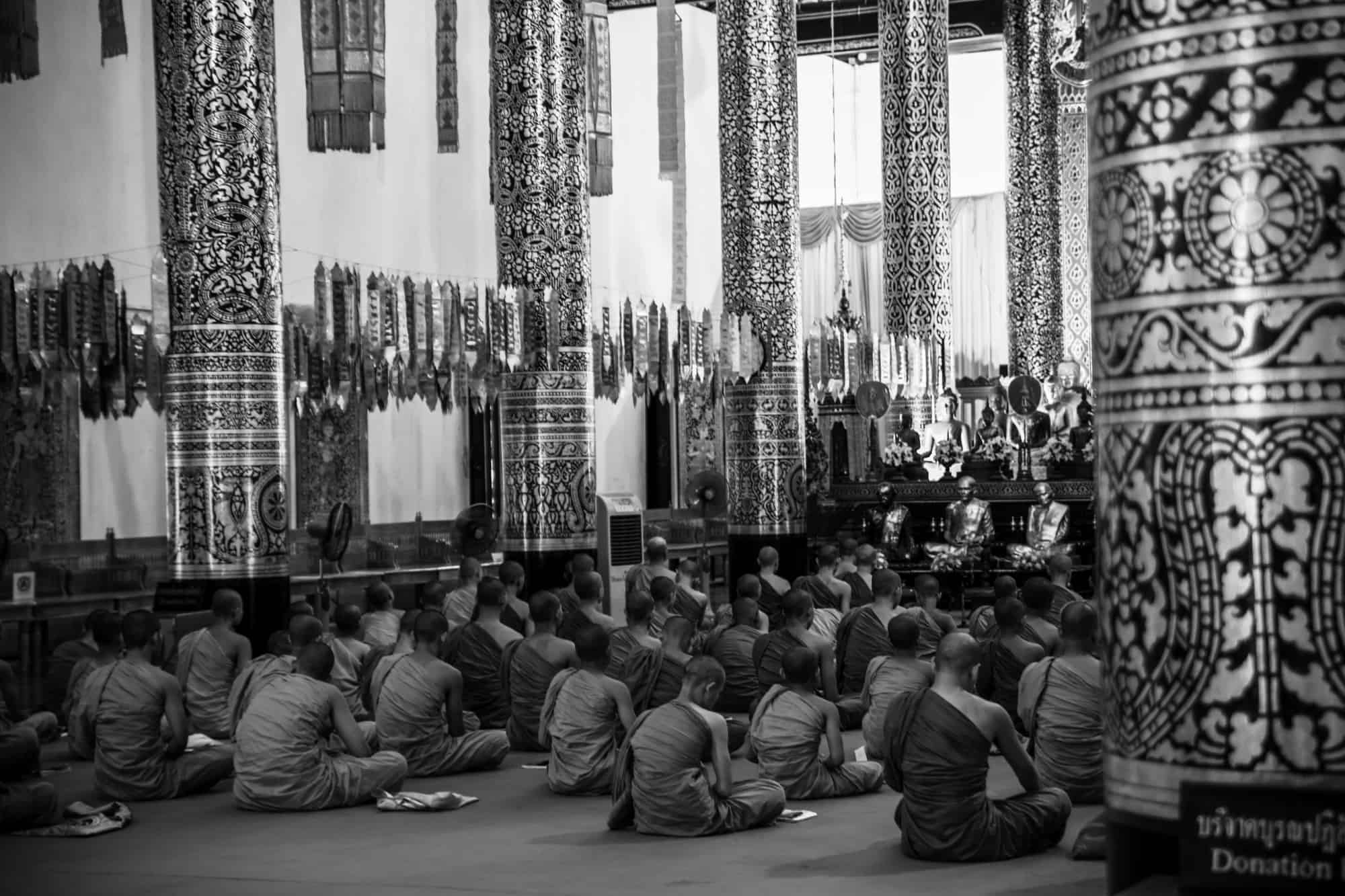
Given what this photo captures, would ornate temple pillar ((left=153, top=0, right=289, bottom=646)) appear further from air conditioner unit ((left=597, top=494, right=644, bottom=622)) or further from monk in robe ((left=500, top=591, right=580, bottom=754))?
air conditioner unit ((left=597, top=494, right=644, bottom=622))

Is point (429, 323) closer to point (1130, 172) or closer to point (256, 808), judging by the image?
point (256, 808)

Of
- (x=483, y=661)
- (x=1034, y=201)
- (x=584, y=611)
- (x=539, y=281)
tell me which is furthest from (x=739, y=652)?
(x=1034, y=201)

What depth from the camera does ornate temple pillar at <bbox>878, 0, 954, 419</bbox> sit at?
22875 millimetres

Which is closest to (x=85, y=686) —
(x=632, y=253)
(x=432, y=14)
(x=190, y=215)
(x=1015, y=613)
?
(x=190, y=215)

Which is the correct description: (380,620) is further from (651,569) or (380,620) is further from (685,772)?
(685,772)

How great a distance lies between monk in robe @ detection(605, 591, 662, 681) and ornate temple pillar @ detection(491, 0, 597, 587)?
4878mm

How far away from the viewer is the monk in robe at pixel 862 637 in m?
13.1

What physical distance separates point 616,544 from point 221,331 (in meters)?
5.93

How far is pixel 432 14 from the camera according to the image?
81.2ft

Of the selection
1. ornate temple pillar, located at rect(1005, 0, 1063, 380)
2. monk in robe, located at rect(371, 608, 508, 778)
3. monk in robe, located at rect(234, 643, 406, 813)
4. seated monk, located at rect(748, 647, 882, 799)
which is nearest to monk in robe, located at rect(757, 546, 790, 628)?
monk in robe, located at rect(371, 608, 508, 778)

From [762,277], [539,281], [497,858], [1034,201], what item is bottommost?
[497,858]

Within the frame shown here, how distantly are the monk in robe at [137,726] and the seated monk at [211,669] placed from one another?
1672mm

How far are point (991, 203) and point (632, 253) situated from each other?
27.1ft

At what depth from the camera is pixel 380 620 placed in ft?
43.7
